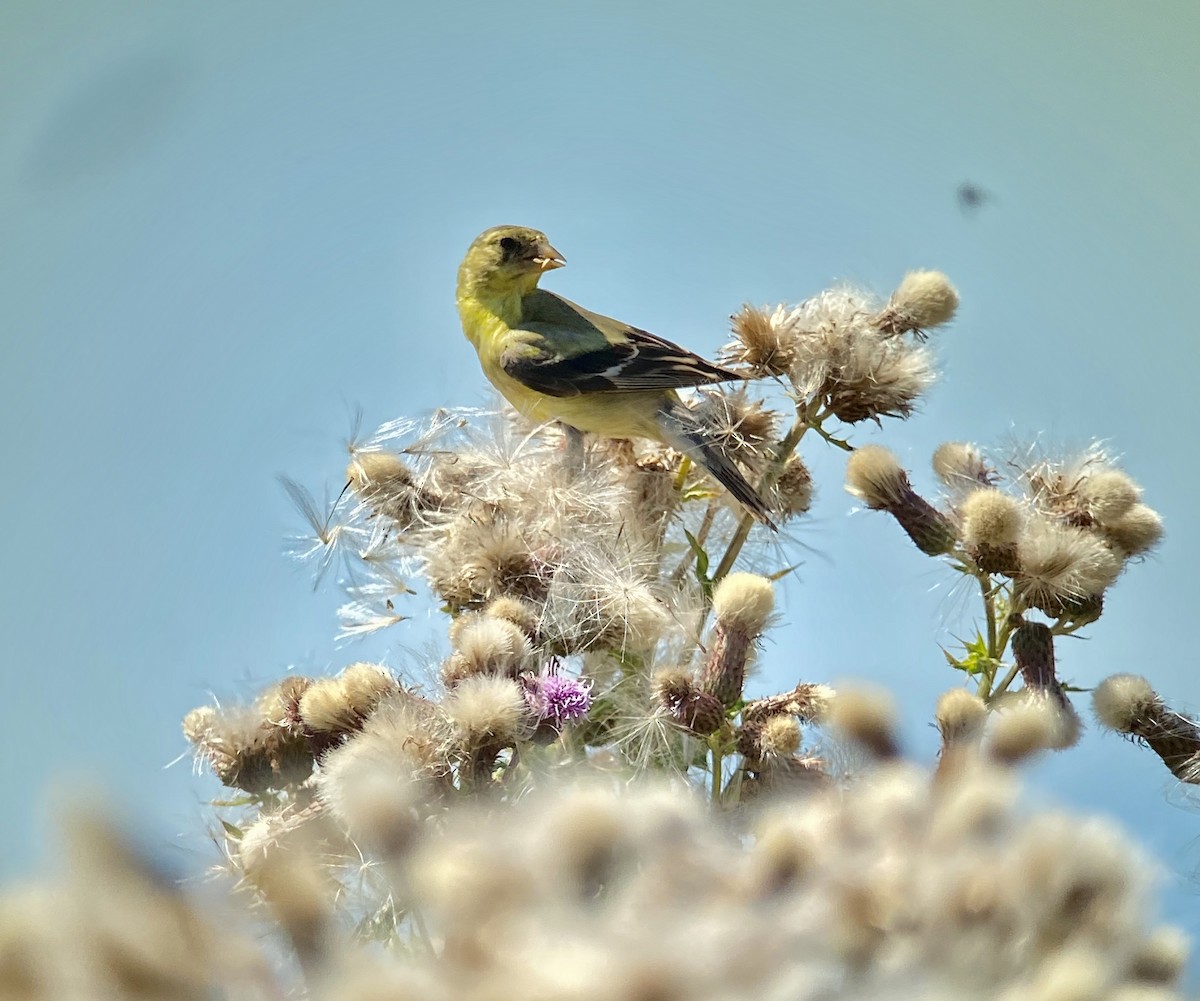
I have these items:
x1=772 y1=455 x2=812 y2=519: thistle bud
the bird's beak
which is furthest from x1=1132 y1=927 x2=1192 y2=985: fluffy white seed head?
the bird's beak

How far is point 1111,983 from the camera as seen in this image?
3.04ft

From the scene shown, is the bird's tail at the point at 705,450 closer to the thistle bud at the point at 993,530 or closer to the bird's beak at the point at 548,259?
the thistle bud at the point at 993,530

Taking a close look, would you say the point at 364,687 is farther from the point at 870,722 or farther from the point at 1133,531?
the point at 1133,531

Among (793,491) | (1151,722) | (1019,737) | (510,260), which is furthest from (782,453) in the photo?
(1019,737)

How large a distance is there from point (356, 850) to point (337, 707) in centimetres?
35

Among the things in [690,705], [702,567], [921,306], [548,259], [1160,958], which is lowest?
[1160,958]

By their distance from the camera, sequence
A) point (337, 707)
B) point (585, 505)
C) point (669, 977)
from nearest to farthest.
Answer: point (669, 977) → point (337, 707) → point (585, 505)

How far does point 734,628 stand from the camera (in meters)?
2.02

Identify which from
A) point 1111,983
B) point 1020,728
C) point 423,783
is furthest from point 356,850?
point 1111,983

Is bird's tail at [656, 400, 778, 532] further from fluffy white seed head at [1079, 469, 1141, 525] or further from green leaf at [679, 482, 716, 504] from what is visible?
fluffy white seed head at [1079, 469, 1141, 525]

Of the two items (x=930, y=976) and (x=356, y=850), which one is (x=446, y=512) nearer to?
(x=356, y=850)

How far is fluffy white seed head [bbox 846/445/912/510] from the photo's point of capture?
2.40 meters

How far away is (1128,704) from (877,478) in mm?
629

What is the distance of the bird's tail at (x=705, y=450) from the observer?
2.56 metres
